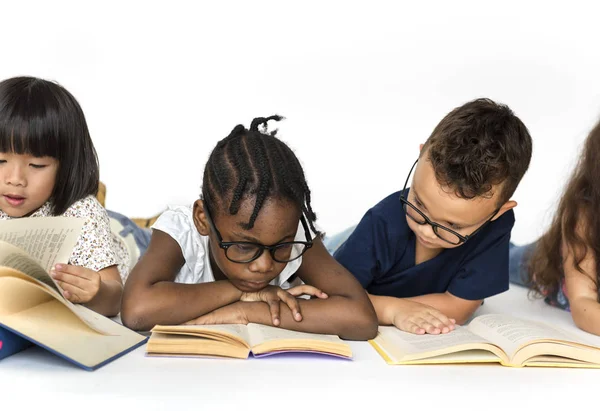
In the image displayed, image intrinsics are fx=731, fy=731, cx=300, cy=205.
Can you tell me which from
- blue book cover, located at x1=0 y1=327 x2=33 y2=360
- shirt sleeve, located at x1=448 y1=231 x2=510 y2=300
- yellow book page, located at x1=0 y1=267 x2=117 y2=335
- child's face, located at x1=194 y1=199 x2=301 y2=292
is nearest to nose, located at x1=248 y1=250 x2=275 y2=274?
child's face, located at x1=194 y1=199 x2=301 y2=292

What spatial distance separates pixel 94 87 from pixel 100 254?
2.18 meters

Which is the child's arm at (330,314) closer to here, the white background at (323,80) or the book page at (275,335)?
the book page at (275,335)

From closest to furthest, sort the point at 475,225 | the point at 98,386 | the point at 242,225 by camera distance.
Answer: the point at 98,386
the point at 242,225
the point at 475,225

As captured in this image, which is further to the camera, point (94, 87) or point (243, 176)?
point (94, 87)

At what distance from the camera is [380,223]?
7.36 feet

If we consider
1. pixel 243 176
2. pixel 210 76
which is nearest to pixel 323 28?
pixel 210 76

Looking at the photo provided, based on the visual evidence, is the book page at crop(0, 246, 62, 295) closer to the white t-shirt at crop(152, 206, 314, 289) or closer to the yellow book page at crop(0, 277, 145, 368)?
the yellow book page at crop(0, 277, 145, 368)

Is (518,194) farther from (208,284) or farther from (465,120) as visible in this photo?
(208,284)

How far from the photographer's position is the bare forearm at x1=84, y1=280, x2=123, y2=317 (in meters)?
1.95

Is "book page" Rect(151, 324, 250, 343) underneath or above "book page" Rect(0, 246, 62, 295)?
underneath

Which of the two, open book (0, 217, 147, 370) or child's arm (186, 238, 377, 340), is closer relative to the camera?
open book (0, 217, 147, 370)

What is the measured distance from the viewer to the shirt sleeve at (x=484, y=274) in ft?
7.14

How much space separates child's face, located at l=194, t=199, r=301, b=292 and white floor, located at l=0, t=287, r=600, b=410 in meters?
0.23

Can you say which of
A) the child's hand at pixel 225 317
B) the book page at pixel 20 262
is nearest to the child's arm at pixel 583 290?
the child's hand at pixel 225 317
